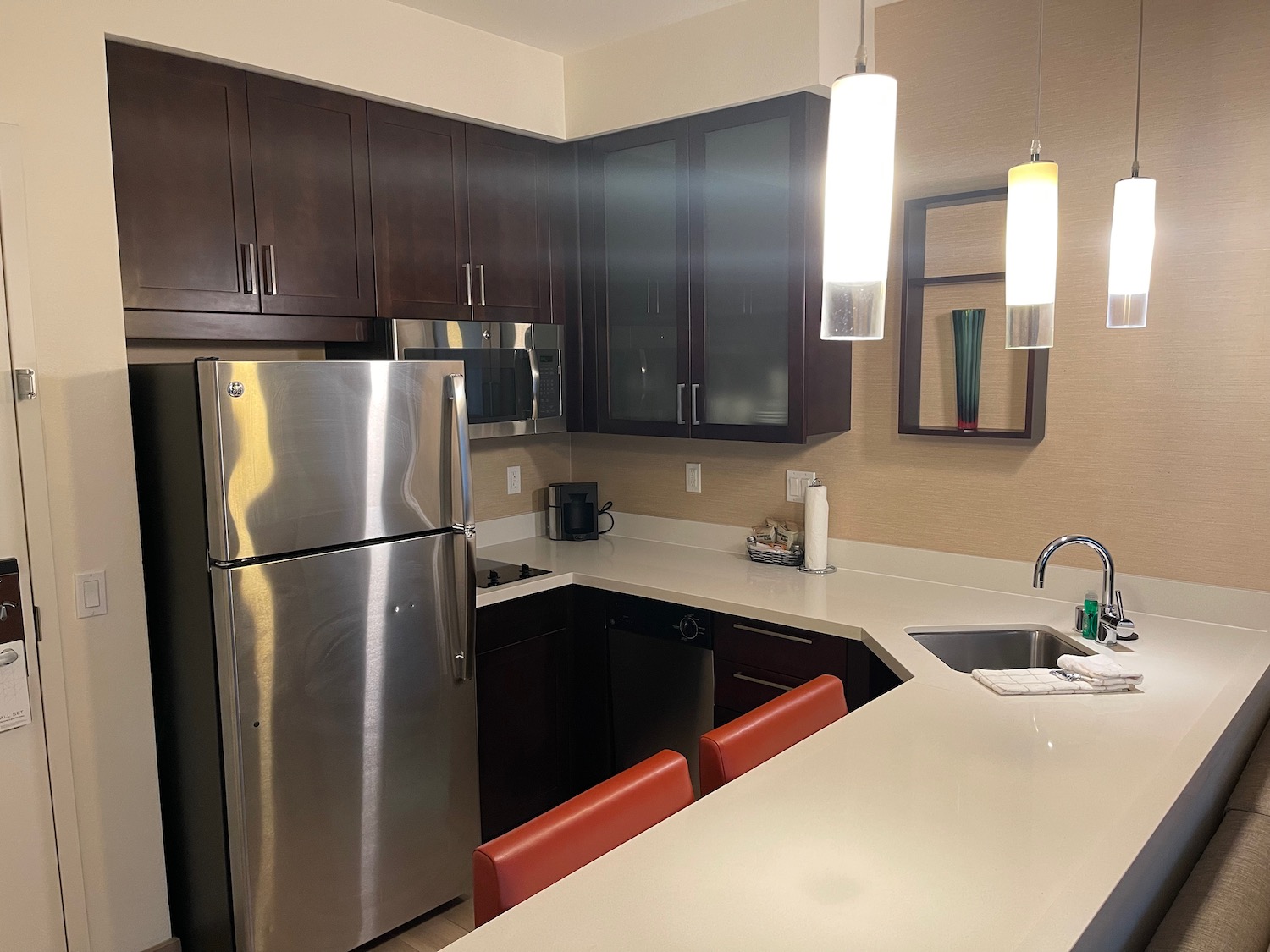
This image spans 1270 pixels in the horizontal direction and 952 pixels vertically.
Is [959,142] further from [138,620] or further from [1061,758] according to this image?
[138,620]

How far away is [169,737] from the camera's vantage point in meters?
2.47

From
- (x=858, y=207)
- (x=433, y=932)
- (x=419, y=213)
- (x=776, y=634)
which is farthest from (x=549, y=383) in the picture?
(x=858, y=207)

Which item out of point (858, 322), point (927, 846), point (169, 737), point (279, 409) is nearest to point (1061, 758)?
point (927, 846)

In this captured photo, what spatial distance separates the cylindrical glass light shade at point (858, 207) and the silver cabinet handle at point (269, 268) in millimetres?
1966

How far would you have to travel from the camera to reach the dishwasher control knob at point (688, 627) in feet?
9.39

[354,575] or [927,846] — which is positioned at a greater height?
[354,575]

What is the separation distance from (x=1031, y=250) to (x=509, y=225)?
208cm

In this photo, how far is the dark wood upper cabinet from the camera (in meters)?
2.88

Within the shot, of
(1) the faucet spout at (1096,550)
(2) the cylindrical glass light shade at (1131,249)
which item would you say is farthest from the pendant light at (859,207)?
(1) the faucet spout at (1096,550)

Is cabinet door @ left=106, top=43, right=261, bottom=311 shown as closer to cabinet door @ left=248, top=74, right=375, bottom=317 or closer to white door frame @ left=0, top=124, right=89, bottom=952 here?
cabinet door @ left=248, top=74, right=375, bottom=317

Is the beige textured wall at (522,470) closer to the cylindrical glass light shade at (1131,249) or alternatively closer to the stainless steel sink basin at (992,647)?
the stainless steel sink basin at (992,647)

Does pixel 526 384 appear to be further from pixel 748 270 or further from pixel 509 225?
pixel 748 270

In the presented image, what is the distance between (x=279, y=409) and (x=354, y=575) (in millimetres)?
468

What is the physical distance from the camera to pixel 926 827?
4.80ft
